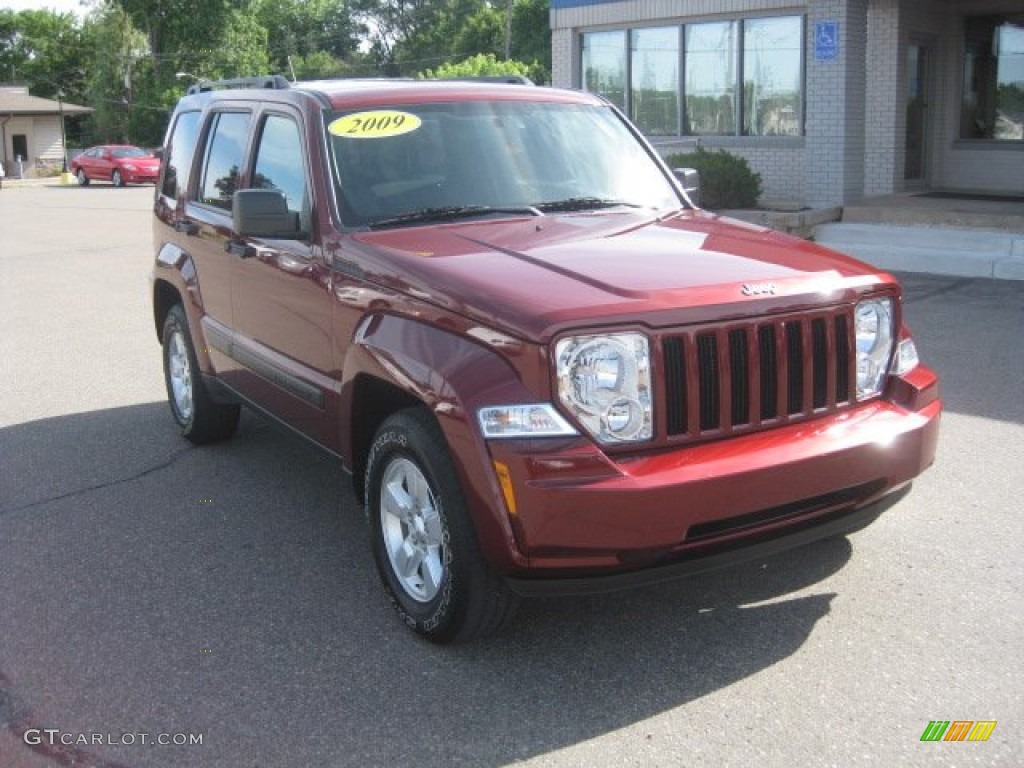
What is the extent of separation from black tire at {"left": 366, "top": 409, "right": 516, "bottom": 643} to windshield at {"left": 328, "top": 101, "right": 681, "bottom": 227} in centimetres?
110

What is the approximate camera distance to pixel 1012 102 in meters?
16.8

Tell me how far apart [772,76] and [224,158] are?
12974 millimetres

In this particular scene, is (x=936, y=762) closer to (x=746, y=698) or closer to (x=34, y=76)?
(x=746, y=698)

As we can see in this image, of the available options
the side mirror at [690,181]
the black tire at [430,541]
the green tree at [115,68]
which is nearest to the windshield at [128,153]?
the green tree at [115,68]

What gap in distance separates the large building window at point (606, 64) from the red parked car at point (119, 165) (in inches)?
1081

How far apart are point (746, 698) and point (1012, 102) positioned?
15569 mm

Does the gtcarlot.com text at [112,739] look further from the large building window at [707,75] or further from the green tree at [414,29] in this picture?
the green tree at [414,29]

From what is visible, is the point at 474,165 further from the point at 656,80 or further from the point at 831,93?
the point at 656,80

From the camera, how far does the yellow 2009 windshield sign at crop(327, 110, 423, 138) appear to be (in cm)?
497

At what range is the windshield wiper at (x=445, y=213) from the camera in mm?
4715

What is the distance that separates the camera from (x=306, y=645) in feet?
13.6

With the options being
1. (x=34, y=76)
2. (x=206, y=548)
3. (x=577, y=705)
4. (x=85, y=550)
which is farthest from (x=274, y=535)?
(x=34, y=76)

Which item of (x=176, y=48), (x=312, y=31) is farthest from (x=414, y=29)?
(x=176, y=48)

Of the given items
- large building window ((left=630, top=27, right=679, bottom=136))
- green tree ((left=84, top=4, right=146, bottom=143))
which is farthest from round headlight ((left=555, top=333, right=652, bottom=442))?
green tree ((left=84, top=4, right=146, bottom=143))
